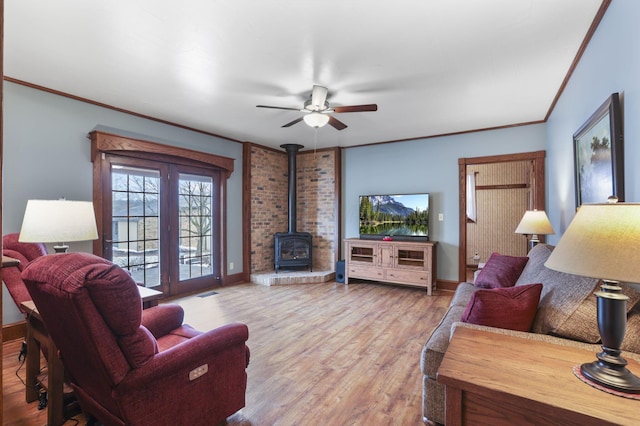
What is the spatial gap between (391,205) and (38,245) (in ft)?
14.8

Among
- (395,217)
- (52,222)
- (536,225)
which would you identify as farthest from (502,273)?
(52,222)

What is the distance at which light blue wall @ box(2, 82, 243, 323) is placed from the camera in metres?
2.99

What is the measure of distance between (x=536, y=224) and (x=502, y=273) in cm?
95

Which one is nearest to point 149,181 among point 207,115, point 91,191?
point 91,191

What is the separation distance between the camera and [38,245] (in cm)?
267

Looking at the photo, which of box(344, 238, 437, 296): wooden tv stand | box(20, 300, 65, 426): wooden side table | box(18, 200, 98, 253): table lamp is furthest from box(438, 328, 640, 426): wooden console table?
box(344, 238, 437, 296): wooden tv stand

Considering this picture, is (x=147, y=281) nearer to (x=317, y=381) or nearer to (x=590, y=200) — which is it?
(x=317, y=381)

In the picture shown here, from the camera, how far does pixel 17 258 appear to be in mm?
2531

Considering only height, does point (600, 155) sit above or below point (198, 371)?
above

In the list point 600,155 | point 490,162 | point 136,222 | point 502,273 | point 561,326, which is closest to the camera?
point 561,326

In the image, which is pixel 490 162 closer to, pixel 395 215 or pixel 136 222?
pixel 395 215

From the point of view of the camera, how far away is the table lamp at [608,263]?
98 cm

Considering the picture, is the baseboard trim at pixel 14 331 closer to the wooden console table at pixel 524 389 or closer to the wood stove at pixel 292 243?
the wood stove at pixel 292 243

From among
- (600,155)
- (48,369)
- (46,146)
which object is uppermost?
(46,146)
